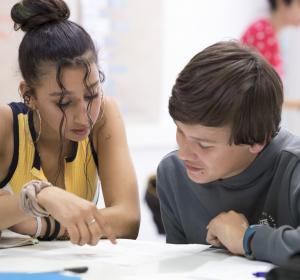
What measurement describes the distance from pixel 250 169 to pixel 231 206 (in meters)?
0.11

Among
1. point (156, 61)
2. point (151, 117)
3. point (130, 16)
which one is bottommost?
point (151, 117)

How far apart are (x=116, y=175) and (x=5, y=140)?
304 mm

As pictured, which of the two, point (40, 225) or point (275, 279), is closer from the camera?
point (275, 279)

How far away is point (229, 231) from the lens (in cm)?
128

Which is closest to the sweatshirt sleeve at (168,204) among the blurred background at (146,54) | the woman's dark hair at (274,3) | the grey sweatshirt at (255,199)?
the grey sweatshirt at (255,199)

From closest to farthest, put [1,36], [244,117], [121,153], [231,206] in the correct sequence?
[244,117], [231,206], [121,153], [1,36]

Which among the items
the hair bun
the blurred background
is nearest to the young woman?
the hair bun

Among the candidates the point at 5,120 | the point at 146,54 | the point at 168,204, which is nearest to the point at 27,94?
the point at 5,120

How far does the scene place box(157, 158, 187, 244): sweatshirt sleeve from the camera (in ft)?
5.02

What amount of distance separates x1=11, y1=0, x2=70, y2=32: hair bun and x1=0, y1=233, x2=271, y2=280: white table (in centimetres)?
57

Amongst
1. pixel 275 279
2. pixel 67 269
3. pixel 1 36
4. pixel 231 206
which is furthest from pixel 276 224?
pixel 1 36

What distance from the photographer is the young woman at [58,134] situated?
1497 mm

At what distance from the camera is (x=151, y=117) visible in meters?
3.58

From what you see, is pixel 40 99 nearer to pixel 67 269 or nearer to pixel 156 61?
pixel 67 269
